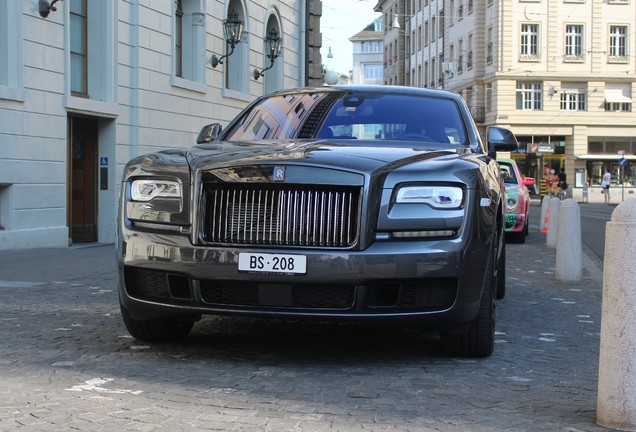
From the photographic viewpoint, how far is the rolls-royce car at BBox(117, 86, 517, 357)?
4.60 m

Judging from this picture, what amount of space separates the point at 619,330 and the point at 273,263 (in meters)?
1.72

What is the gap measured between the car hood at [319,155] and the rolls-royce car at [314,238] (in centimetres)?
1

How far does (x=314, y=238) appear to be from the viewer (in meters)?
4.65

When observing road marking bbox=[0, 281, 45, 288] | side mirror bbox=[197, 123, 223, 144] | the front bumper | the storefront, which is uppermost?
the storefront

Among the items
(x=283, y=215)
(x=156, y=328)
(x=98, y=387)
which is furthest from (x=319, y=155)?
(x=98, y=387)

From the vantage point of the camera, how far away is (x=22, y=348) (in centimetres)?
533

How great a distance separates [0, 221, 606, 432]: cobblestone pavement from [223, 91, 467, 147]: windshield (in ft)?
4.33

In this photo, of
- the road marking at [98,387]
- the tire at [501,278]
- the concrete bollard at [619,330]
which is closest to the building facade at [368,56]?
the tire at [501,278]

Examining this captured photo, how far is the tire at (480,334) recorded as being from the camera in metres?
5.04

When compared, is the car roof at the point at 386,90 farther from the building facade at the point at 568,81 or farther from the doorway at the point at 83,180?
the building facade at the point at 568,81

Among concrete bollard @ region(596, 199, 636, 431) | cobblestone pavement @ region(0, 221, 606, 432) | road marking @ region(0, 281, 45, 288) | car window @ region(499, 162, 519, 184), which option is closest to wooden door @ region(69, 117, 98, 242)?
road marking @ region(0, 281, 45, 288)

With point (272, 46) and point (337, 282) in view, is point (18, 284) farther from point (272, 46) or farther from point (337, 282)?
point (272, 46)

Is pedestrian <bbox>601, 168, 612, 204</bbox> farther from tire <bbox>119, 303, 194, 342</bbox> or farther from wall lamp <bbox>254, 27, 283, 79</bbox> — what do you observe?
tire <bbox>119, 303, 194, 342</bbox>

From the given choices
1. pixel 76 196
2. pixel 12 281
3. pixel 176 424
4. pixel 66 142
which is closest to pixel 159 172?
pixel 176 424
